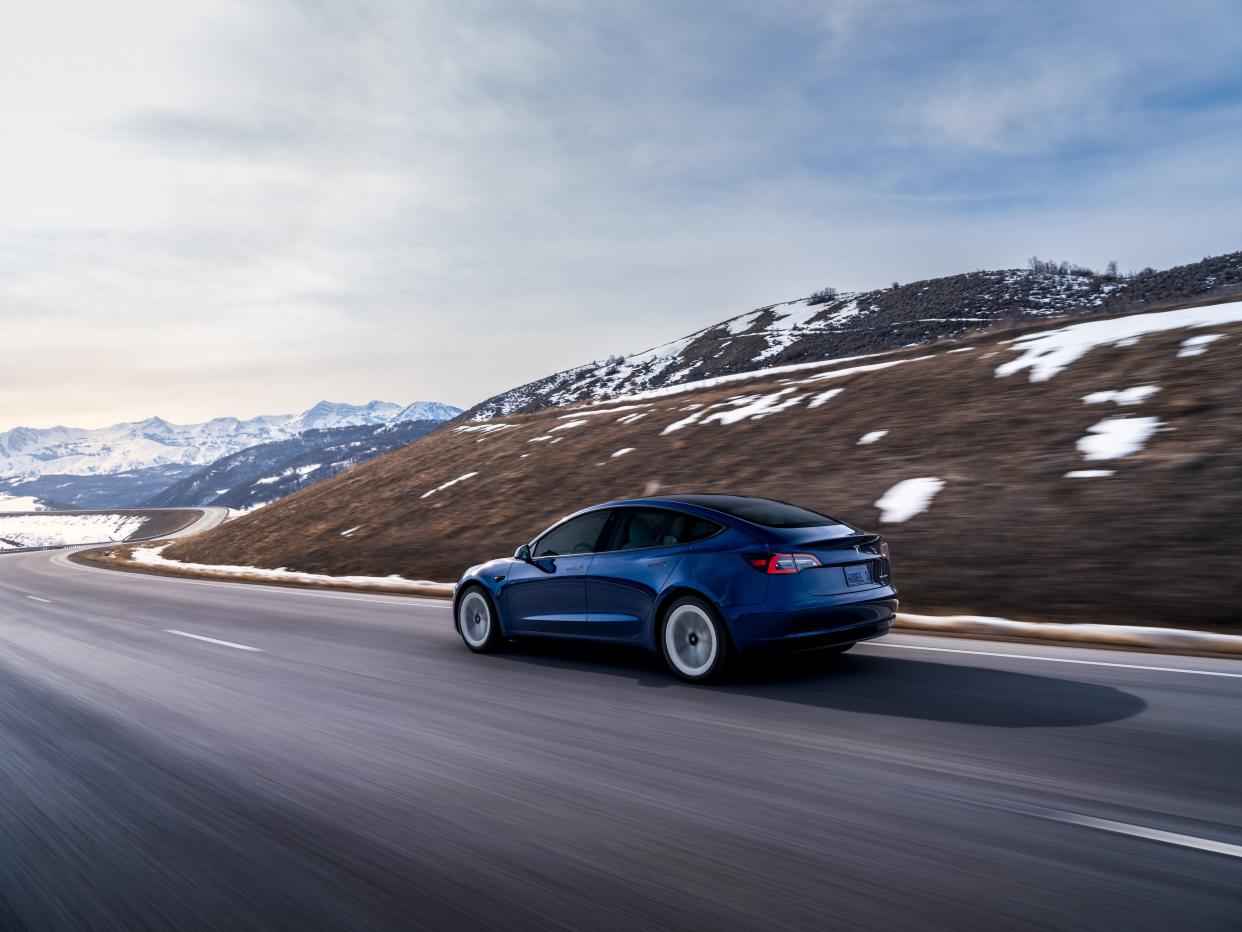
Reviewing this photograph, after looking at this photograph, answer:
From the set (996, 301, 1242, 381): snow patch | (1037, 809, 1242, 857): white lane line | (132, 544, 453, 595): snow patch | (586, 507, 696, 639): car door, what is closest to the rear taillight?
(586, 507, 696, 639): car door

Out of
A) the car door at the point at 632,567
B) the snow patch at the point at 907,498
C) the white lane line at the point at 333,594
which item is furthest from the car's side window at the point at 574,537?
the snow patch at the point at 907,498

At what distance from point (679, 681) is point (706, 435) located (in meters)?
13.9

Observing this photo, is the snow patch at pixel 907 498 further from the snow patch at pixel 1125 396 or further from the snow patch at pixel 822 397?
the snow patch at pixel 822 397

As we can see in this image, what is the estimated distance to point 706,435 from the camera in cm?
2031

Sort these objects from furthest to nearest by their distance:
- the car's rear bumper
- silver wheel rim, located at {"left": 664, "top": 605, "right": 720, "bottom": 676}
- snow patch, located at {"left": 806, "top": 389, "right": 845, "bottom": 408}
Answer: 1. snow patch, located at {"left": 806, "top": 389, "right": 845, "bottom": 408}
2. silver wheel rim, located at {"left": 664, "top": 605, "right": 720, "bottom": 676}
3. the car's rear bumper

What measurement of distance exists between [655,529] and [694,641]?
3.18 ft

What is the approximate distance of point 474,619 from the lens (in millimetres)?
8633

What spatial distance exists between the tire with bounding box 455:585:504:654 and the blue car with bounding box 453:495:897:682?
46cm

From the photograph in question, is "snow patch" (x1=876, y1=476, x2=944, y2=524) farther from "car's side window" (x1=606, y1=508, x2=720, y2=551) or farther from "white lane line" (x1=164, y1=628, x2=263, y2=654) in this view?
"white lane line" (x1=164, y1=628, x2=263, y2=654)

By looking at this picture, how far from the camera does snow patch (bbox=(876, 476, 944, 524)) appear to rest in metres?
12.1

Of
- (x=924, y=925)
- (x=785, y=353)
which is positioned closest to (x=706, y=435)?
(x=924, y=925)

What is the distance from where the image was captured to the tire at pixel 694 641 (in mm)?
6422

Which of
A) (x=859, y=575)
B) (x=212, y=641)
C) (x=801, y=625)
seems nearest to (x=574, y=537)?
(x=801, y=625)

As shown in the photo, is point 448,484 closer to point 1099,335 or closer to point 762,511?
point 1099,335
